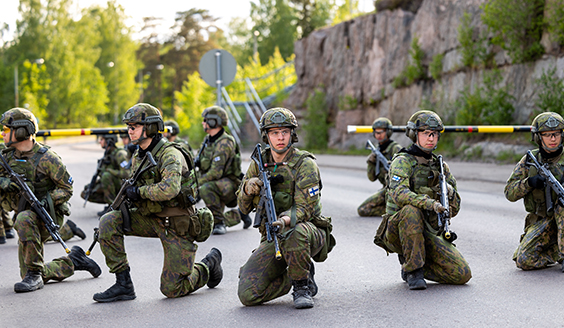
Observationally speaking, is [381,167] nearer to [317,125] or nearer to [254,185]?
[254,185]

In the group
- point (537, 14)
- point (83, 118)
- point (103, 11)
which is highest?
point (103, 11)

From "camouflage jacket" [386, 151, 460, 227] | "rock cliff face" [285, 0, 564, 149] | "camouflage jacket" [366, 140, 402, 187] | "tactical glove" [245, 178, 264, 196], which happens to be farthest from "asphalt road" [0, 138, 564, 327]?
"rock cliff face" [285, 0, 564, 149]

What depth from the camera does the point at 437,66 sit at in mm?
22016

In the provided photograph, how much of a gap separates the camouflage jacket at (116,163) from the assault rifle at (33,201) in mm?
4976

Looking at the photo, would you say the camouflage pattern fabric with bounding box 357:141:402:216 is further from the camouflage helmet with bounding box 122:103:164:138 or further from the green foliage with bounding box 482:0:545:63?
the green foliage with bounding box 482:0:545:63

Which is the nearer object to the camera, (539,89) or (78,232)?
(78,232)

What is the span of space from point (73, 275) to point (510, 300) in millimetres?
4368

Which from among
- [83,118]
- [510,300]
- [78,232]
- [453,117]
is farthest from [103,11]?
[510,300]

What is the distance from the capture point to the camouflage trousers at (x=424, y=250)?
18.5 feet

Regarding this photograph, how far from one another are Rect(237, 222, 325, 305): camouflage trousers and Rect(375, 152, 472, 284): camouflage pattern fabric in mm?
778

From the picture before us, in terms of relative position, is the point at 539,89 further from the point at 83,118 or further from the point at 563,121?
the point at 83,118

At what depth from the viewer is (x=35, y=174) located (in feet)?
21.1

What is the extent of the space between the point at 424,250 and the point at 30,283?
12.1ft

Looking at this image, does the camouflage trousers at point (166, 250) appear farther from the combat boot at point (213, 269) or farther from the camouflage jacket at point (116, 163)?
the camouflage jacket at point (116, 163)
